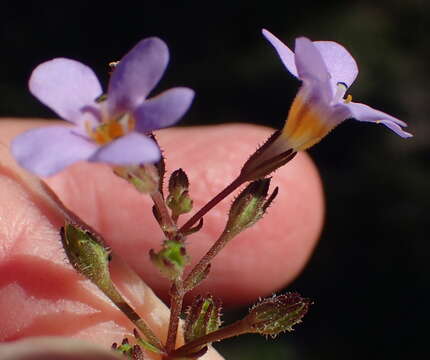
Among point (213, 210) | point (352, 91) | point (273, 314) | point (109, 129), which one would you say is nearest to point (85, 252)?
point (109, 129)

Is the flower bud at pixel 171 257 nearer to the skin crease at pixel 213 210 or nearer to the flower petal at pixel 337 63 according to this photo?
the flower petal at pixel 337 63

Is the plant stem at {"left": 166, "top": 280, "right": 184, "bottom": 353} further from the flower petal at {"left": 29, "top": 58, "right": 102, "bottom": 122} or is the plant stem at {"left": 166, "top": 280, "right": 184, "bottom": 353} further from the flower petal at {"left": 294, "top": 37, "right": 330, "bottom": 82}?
the flower petal at {"left": 294, "top": 37, "right": 330, "bottom": 82}

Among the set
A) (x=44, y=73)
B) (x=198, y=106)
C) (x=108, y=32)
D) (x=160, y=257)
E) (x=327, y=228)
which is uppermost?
(x=44, y=73)

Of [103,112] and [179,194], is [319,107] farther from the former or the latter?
[103,112]

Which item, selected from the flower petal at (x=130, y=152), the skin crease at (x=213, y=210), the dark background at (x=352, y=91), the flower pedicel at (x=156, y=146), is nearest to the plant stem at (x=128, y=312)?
the flower pedicel at (x=156, y=146)

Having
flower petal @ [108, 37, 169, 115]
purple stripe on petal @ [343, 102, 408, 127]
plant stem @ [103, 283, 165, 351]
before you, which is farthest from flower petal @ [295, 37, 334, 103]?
plant stem @ [103, 283, 165, 351]

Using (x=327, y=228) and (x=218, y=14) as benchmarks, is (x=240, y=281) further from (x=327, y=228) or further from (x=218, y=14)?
(x=218, y=14)

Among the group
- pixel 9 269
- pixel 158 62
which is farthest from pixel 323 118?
pixel 9 269
